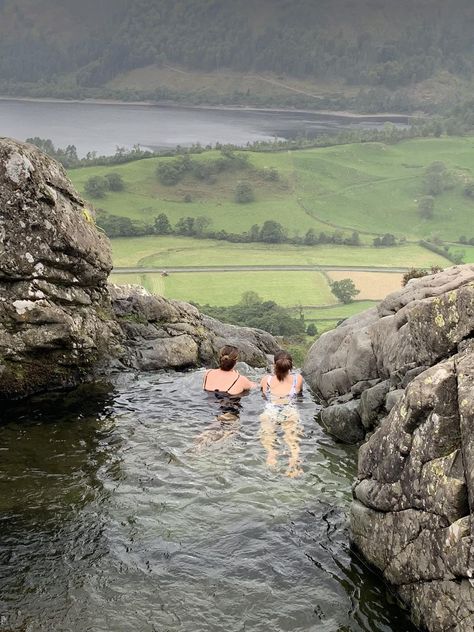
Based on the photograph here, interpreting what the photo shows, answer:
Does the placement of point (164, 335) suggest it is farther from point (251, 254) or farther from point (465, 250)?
point (465, 250)

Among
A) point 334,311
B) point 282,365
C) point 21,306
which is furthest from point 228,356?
point 334,311

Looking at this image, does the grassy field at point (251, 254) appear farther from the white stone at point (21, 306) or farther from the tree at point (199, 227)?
the white stone at point (21, 306)

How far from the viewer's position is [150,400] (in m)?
20.0

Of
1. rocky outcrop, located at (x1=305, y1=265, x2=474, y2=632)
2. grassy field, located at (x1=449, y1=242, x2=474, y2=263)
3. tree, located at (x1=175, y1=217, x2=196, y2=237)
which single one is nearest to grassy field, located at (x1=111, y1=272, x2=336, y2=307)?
grassy field, located at (x1=449, y1=242, x2=474, y2=263)

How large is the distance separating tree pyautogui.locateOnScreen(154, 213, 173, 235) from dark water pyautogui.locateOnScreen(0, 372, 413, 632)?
565 feet

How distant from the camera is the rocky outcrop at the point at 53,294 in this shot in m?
19.2

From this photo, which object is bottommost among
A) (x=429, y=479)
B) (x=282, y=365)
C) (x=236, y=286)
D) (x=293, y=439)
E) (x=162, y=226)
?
(x=236, y=286)

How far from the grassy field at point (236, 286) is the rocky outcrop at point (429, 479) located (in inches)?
4348

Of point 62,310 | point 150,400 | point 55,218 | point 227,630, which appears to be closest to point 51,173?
point 55,218

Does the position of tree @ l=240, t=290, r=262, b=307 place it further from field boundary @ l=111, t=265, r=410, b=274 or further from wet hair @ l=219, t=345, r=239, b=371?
wet hair @ l=219, t=345, r=239, b=371

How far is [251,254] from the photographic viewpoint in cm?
18450

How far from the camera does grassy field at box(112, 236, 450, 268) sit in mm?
162125

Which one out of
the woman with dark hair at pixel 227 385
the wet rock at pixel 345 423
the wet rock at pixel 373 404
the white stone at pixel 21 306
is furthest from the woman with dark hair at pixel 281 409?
the white stone at pixel 21 306

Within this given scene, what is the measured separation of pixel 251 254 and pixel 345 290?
56.7 m
